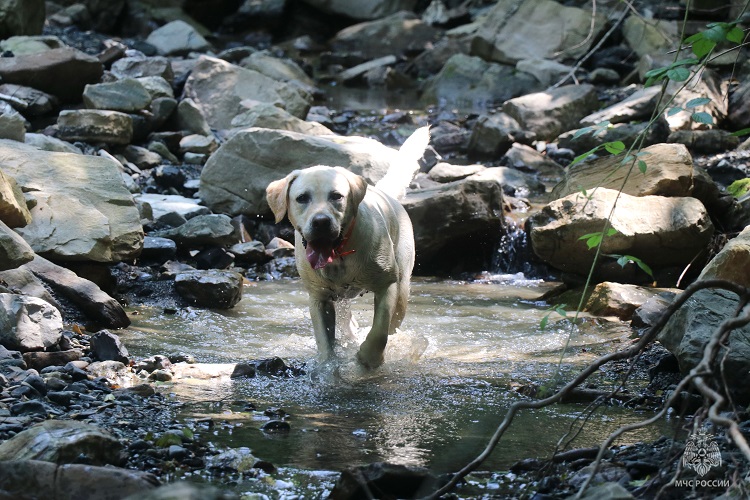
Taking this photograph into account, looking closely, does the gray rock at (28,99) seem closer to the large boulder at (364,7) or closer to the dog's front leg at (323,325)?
the dog's front leg at (323,325)

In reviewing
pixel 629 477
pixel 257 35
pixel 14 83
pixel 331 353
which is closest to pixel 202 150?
pixel 14 83

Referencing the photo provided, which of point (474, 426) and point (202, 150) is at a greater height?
point (474, 426)

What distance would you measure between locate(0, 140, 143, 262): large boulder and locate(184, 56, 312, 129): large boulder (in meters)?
5.95

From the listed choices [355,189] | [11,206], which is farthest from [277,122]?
[355,189]

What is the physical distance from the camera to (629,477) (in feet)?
11.6

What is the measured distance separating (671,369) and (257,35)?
2188cm

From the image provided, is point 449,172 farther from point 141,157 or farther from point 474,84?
point 474,84

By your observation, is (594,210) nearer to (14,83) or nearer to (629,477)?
(629,477)

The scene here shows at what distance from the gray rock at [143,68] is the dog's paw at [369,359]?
33.6ft

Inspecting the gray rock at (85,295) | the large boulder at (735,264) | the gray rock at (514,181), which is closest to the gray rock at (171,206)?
the gray rock at (85,295)

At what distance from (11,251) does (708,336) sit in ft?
14.2

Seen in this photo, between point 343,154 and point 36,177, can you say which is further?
point 343,154

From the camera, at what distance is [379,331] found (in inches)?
225

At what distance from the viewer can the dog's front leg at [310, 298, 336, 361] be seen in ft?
19.4
